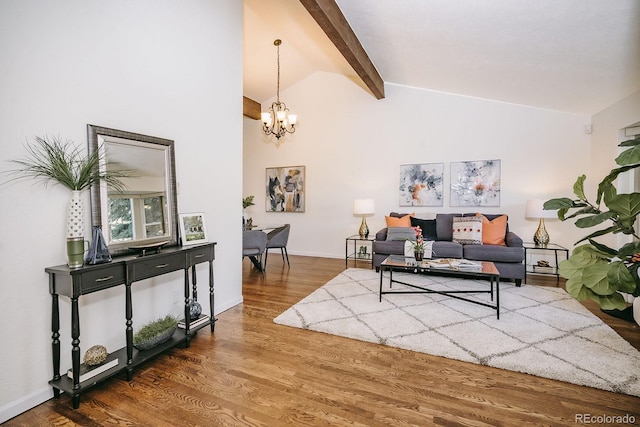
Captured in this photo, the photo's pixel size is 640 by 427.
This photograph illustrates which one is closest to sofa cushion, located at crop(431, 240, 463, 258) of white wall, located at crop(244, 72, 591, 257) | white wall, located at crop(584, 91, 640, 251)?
white wall, located at crop(244, 72, 591, 257)

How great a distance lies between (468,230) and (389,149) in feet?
6.94

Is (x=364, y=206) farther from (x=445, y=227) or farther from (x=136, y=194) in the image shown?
(x=136, y=194)

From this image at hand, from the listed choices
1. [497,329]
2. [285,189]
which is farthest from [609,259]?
[285,189]

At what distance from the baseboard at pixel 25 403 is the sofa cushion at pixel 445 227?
4.83m

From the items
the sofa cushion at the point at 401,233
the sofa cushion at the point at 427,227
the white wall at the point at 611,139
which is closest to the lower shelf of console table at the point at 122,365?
the sofa cushion at the point at 401,233

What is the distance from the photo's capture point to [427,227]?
5055mm

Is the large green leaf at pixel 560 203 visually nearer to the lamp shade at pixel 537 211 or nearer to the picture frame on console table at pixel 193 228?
the picture frame on console table at pixel 193 228

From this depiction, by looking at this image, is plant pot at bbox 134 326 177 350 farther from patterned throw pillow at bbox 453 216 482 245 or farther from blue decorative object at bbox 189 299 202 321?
patterned throw pillow at bbox 453 216 482 245

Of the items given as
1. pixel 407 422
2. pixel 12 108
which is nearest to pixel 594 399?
pixel 407 422

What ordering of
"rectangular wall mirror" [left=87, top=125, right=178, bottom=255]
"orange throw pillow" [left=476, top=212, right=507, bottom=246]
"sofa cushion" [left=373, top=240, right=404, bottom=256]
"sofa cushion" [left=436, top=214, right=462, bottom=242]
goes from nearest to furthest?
"rectangular wall mirror" [left=87, top=125, right=178, bottom=255] < "orange throw pillow" [left=476, top=212, right=507, bottom=246] < "sofa cushion" [left=373, top=240, right=404, bottom=256] < "sofa cushion" [left=436, top=214, right=462, bottom=242]

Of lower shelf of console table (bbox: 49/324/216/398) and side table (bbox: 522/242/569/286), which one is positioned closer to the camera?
lower shelf of console table (bbox: 49/324/216/398)

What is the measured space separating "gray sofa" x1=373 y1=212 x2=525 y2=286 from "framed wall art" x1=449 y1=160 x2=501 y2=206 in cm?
36

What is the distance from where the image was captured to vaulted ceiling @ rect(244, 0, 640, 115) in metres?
2.44

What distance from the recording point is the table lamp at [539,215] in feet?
14.1
